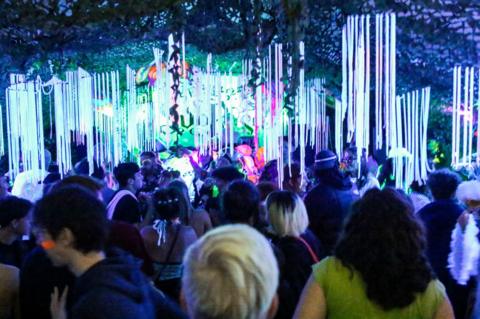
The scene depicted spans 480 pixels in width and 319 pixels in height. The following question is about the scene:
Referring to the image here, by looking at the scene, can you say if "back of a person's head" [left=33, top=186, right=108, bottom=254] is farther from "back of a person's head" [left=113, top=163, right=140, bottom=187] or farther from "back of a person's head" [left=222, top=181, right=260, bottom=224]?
"back of a person's head" [left=113, top=163, right=140, bottom=187]

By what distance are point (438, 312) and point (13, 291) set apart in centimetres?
186

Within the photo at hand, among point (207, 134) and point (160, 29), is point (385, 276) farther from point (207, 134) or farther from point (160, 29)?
point (207, 134)

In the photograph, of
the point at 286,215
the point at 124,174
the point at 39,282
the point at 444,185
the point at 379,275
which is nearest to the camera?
the point at 379,275

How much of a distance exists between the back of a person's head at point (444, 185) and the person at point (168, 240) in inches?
64.6

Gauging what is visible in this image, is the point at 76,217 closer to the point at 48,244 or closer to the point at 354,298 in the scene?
the point at 48,244

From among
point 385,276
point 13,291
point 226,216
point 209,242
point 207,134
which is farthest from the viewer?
point 207,134

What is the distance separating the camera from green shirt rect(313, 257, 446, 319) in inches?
87.0

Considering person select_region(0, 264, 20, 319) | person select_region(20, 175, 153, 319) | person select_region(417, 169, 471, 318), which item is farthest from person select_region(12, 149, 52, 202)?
person select_region(417, 169, 471, 318)

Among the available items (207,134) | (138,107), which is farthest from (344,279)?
(138,107)

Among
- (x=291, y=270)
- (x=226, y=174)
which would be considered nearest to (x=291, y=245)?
(x=291, y=270)

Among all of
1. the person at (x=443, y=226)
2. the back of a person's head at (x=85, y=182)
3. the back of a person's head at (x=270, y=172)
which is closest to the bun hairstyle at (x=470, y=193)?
the person at (x=443, y=226)

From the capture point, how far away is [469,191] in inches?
154

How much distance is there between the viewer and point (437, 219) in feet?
13.6

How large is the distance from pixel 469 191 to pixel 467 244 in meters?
0.45
